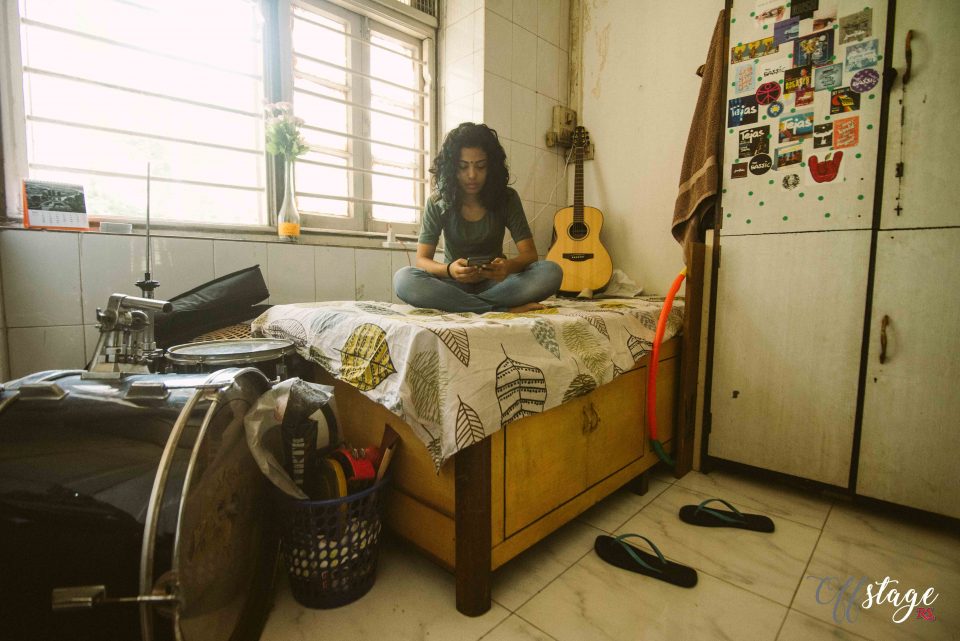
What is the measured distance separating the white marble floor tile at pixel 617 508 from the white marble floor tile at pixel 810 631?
422 millimetres

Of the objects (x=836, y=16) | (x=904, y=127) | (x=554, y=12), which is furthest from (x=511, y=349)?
(x=554, y=12)

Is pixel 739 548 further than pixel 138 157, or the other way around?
pixel 138 157

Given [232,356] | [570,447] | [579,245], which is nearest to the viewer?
[232,356]

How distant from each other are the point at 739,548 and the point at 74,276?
78.0 inches

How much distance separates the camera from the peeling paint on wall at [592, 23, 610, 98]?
2309 mm

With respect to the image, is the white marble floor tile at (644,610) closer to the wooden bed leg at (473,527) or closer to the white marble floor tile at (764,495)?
the wooden bed leg at (473,527)

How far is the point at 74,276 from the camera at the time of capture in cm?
131

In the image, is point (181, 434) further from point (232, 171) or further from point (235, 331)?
point (232, 171)

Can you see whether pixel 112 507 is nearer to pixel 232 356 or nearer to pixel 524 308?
pixel 232 356

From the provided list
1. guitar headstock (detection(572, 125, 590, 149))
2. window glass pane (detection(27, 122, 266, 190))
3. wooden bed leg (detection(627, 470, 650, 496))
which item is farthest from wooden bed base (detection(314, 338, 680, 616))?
guitar headstock (detection(572, 125, 590, 149))

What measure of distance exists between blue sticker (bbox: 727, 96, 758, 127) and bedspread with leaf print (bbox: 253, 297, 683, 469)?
2.80ft

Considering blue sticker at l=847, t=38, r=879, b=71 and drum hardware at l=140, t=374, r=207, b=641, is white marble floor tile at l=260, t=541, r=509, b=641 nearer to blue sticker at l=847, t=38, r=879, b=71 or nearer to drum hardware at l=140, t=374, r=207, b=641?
drum hardware at l=140, t=374, r=207, b=641

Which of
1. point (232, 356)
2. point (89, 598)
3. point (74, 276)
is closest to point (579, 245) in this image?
point (232, 356)

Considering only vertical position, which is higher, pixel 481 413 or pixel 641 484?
pixel 481 413
